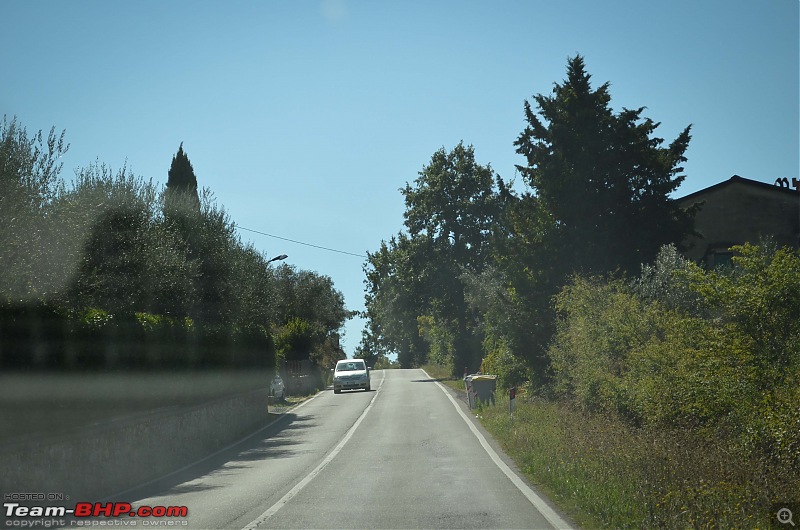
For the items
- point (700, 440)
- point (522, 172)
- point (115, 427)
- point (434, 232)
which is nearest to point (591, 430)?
point (700, 440)

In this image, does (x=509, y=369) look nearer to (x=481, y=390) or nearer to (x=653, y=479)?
(x=481, y=390)

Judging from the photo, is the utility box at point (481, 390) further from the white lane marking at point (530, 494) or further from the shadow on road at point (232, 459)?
the white lane marking at point (530, 494)

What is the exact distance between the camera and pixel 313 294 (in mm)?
62312

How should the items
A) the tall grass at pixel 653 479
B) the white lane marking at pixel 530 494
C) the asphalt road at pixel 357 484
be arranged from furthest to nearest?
the asphalt road at pixel 357 484
the white lane marking at pixel 530 494
the tall grass at pixel 653 479

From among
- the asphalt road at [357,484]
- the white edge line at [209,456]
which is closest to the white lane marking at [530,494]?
the asphalt road at [357,484]

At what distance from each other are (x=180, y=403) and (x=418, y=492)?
1081 centimetres

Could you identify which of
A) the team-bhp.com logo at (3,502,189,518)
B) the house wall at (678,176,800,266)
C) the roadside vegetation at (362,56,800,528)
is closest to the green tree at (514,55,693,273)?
the roadside vegetation at (362,56,800,528)

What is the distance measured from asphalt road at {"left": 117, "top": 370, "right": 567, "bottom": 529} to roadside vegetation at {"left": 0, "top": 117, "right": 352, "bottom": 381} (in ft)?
9.81

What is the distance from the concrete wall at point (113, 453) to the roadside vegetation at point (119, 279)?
1.27 metres

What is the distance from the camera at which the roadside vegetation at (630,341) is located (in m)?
10.3

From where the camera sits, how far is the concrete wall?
11.7m

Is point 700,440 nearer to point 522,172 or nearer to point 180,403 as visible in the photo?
point 180,403

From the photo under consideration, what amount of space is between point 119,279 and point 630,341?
42.3 feet

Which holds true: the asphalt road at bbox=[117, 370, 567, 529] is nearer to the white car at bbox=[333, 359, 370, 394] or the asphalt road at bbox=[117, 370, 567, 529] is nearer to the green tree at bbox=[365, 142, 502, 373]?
the white car at bbox=[333, 359, 370, 394]
